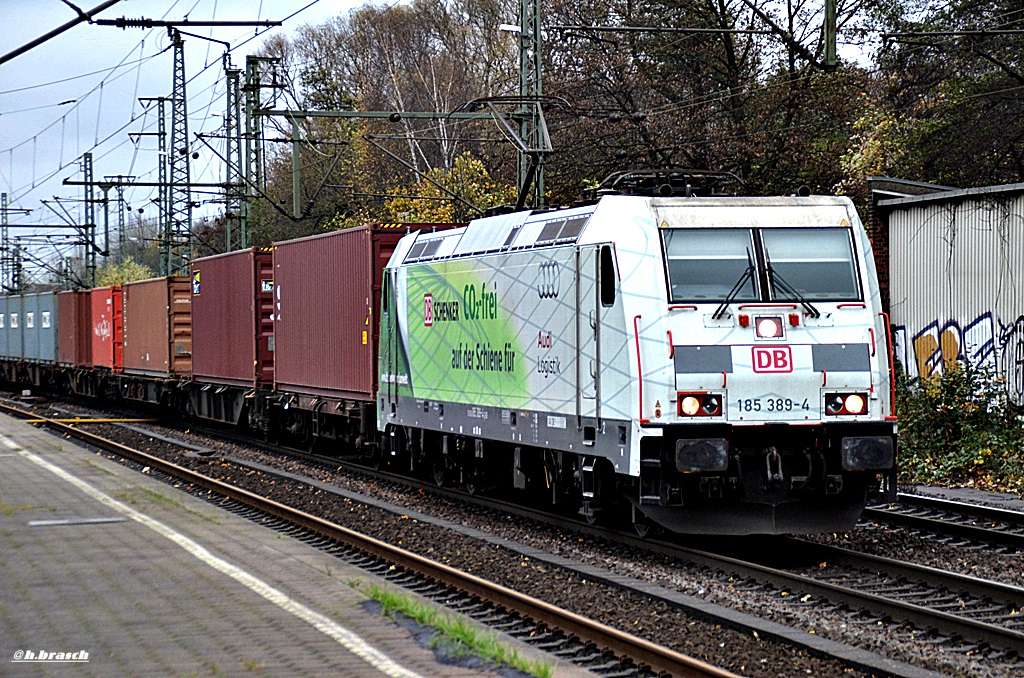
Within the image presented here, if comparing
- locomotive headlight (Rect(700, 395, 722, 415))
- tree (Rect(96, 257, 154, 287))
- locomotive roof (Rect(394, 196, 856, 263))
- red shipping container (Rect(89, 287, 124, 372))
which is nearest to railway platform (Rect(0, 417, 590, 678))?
locomotive headlight (Rect(700, 395, 722, 415))

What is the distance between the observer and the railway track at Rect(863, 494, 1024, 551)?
12.2 meters

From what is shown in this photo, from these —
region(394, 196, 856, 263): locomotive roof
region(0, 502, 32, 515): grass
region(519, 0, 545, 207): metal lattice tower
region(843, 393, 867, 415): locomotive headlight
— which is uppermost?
region(519, 0, 545, 207): metal lattice tower

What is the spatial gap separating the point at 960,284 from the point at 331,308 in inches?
370

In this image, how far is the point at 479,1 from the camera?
55656mm

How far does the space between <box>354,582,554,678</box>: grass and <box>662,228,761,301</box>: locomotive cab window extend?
12.0 ft

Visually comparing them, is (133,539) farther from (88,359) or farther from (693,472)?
(88,359)

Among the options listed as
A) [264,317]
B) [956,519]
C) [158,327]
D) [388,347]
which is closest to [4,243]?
[158,327]

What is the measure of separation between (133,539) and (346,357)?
7.84 m

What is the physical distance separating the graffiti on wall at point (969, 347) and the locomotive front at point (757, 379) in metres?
6.99

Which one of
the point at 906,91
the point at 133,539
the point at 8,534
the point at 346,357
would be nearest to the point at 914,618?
the point at 133,539

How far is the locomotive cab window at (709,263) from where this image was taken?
37.7ft

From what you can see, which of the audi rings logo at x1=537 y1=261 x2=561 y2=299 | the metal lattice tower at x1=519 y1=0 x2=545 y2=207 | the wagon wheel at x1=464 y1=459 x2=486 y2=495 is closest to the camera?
the audi rings logo at x1=537 y1=261 x2=561 y2=299

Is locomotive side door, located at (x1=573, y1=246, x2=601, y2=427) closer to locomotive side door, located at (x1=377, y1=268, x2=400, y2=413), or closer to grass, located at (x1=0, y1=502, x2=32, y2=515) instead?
locomotive side door, located at (x1=377, y1=268, x2=400, y2=413)

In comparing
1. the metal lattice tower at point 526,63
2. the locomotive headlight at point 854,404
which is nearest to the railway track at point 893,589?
the locomotive headlight at point 854,404
